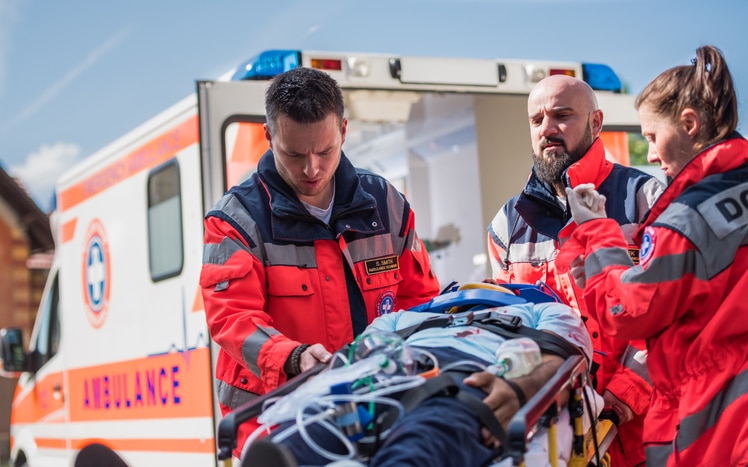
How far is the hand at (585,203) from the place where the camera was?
308cm

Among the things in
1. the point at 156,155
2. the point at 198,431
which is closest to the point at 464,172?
the point at 156,155

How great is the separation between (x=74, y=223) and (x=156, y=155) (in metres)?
1.49

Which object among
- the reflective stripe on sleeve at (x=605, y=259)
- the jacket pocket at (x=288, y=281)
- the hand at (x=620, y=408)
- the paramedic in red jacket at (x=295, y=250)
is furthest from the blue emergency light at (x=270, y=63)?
the reflective stripe on sleeve at (x=605, y=259)

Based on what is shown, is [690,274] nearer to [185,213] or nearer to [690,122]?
[690,122]

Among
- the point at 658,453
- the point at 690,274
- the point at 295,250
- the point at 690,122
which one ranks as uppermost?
the point at 690,122

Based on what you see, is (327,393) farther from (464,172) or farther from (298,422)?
(464,172)

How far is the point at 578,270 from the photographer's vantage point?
314cm

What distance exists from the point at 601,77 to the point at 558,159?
106 inches

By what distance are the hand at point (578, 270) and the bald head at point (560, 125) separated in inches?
31.0

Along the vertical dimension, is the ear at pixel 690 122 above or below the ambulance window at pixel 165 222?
below

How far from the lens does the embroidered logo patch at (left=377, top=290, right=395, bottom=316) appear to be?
3609 mm

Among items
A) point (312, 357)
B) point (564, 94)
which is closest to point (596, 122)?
point (564, 94)

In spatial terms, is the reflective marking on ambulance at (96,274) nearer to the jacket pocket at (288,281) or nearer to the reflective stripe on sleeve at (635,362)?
the jacket pocket at (288,281)

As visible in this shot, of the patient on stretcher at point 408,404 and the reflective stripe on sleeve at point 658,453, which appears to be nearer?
the patient on stretcher at point 408,404
